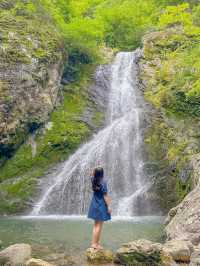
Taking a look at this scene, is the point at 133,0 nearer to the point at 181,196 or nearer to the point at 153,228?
the point at 181,196

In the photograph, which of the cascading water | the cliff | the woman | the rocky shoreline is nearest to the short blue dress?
the woman

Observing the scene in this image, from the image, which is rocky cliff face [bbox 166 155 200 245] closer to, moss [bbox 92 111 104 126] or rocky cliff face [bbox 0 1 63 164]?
rocky cliff face [bbox 0 1 63 164]

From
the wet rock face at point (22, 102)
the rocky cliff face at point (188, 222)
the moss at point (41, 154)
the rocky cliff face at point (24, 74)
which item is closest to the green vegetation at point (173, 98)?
the moss at point (41, 154)

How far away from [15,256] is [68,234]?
4.49 m

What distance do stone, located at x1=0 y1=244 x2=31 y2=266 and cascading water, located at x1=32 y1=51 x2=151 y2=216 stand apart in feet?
36.8

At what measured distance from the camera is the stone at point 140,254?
8.57 metres

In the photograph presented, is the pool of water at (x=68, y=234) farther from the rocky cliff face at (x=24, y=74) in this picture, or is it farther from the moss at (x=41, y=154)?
the rocky cliff face at (x=24, y=74)

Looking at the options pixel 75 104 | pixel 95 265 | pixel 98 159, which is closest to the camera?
pixel 95 265

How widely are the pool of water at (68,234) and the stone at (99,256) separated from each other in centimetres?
82

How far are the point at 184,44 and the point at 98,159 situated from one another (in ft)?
37.1

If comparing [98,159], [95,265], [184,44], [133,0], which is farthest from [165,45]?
[95,265]

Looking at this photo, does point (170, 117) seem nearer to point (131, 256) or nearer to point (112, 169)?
point (112, 169)

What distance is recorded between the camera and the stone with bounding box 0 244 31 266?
866 centimetres

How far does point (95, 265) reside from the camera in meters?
8.77
